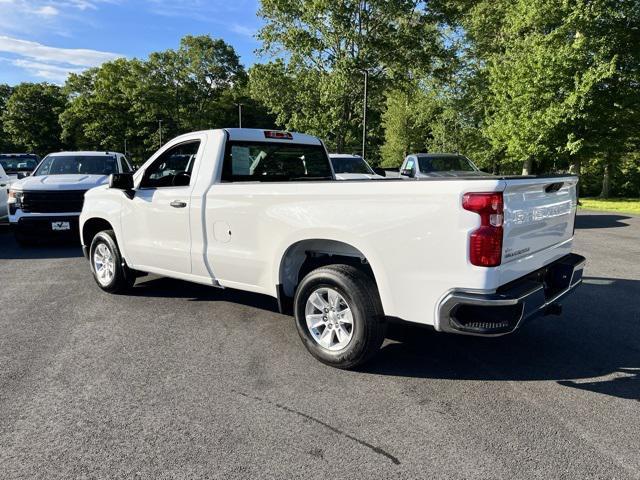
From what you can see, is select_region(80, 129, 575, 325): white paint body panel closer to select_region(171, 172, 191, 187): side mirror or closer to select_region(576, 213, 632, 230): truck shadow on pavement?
select_region(171, 172, 191, 187): side mirror

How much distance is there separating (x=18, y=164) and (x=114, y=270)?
48.8ft

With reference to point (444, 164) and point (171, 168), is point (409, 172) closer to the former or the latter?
point (444, 164)

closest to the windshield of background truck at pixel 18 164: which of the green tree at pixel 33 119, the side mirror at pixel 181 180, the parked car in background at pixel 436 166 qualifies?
the parked car in background at pixel 436 166

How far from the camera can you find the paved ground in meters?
2.71

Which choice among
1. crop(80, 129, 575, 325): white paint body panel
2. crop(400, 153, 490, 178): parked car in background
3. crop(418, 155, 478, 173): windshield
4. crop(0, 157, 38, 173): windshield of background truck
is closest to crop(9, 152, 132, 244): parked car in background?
crop(80, 129, 575, 325): white paint body panel

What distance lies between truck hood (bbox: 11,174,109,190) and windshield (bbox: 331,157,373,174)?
20.6 ft

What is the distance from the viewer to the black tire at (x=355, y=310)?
366 cm

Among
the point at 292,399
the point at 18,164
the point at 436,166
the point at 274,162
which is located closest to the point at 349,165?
the point at 436,166

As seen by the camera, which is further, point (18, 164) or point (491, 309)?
point (18, 164)

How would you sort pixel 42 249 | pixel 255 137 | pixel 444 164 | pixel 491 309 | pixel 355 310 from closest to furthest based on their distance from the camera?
pixel 491 309
pixel 355 310
pixel 255 137
pixel 42 249
pixel 444 164

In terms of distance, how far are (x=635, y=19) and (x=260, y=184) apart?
25577 mm

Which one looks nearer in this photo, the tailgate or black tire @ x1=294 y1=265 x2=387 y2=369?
the tailgate

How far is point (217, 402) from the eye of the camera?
3.39 m

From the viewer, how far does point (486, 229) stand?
3055 millimetres
